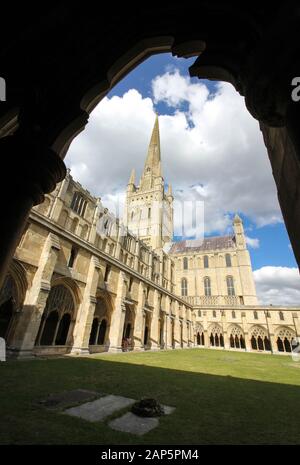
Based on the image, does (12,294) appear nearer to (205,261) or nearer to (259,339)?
(259,339)

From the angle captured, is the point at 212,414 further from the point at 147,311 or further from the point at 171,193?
the point at 171,193

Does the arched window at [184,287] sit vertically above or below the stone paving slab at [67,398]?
above

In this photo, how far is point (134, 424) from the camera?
313cm

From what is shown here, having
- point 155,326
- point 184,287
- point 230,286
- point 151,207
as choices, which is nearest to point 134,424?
point 155,326

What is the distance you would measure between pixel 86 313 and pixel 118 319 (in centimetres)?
384

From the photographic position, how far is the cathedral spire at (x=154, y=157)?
52.7 m

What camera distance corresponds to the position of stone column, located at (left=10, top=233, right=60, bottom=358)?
978 centimetres

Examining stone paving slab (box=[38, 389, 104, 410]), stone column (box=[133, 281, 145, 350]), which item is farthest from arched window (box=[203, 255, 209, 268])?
stone paving slab (box=[38, 389, 104, 410])

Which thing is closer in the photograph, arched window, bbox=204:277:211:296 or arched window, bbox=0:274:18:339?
arched window, bbox=0:274:18:339

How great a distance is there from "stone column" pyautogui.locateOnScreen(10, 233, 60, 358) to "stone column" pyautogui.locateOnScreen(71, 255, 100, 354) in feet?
11.1

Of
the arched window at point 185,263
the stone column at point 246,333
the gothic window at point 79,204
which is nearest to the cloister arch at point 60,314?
the gothic window at point 79,204

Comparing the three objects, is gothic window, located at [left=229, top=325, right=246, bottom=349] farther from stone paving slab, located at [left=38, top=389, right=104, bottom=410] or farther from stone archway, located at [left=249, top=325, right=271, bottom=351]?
stone paving slab, located at [left=38, top=389, right=104, bottom=410]

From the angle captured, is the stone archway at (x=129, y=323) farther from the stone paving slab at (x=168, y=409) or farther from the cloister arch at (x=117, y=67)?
the cloister arch at (x=117, y=67)

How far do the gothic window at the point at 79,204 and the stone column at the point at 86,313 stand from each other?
14.6ft
